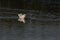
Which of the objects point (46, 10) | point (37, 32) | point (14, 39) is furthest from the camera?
point (46, 10)

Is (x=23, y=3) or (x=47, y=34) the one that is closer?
(x=47, y=34)

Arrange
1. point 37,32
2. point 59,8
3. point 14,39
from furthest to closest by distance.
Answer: point 59,8 < point 37,32 < point 14,39

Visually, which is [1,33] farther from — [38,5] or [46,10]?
[38,5]

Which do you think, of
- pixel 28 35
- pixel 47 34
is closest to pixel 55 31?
pixel 47 34

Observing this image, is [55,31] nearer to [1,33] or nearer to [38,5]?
[1,33]

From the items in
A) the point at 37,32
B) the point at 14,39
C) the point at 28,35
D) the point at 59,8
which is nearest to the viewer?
the point at 14,39

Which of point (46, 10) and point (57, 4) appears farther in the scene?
point (57, 4)

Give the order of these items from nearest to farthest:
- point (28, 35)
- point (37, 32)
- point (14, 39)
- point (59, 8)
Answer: point (14, 39)
point (28, 35)
point (37, 32)
point (59, 8)

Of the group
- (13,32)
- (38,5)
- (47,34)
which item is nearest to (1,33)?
(13,32)
